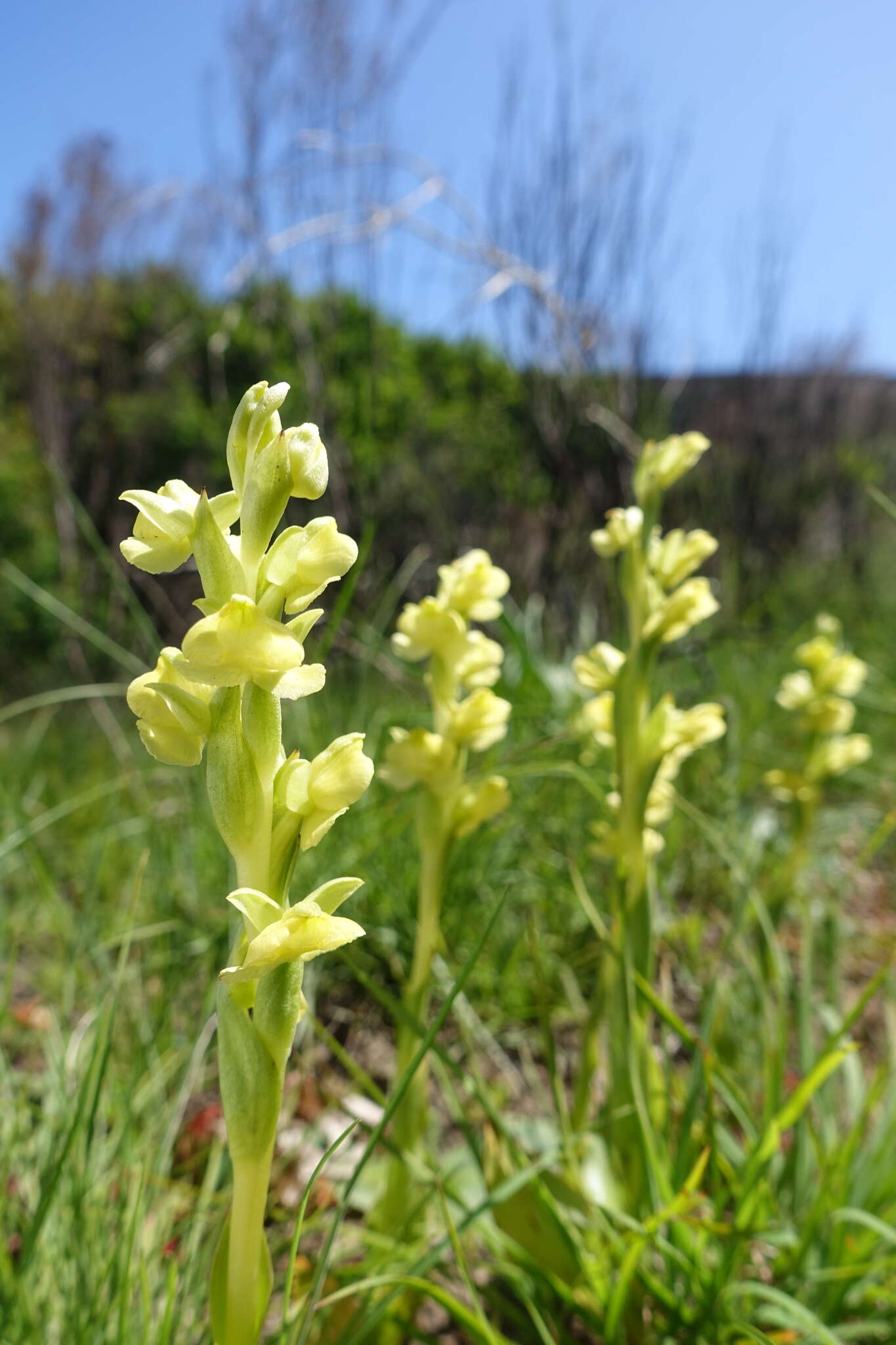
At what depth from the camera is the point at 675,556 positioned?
3.87 ft

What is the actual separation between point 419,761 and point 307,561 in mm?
425

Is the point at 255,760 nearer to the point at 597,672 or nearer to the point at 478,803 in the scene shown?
the point at 478,803

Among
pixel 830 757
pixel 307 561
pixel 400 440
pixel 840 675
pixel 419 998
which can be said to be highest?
pixel 307 561

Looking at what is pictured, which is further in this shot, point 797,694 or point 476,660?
point 797,694

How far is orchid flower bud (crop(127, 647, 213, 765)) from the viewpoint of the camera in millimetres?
608

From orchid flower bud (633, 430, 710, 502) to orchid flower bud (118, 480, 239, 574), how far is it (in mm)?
651

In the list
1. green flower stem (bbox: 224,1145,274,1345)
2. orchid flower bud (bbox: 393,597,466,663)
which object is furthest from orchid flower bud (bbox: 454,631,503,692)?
green flower stem (bbox: 224,1145,274,1345)

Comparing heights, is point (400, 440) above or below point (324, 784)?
below

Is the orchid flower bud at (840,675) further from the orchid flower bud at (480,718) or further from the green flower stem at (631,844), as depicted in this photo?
the orchid flower bud at (480,718)

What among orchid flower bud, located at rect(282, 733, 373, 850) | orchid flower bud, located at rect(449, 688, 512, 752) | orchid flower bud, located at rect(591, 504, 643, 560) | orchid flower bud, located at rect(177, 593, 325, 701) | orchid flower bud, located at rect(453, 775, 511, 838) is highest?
orchid flower bud, located at rect(177, 593, 325, 701)

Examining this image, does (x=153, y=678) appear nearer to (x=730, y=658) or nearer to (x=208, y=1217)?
(x=208, y=1217)

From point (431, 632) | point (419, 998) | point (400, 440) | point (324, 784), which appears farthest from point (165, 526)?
point (400, 440)

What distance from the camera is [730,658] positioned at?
144 inches

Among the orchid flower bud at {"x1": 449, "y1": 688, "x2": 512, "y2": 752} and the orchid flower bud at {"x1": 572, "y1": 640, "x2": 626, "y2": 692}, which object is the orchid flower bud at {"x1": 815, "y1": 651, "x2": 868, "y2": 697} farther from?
the orchid flower bud at {"x1": 449, "y1": 688, "x2": 512, "y2": 752}
